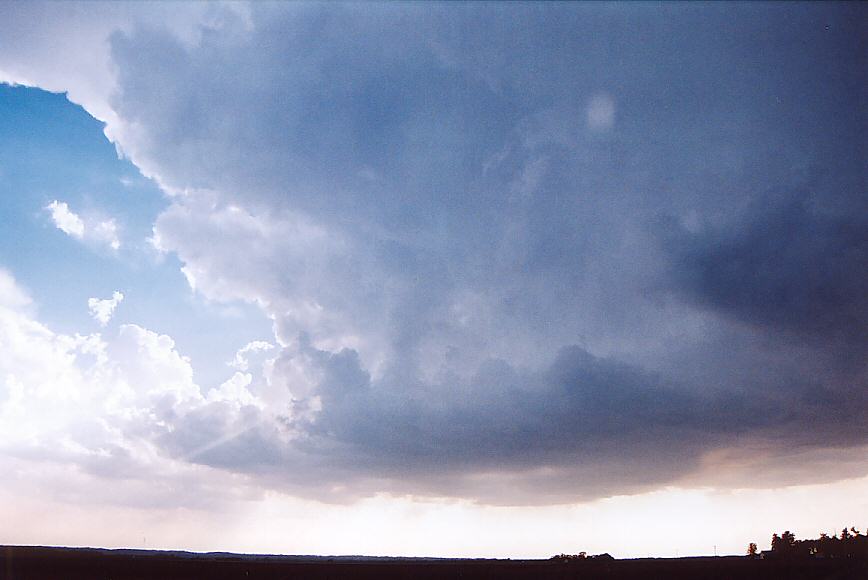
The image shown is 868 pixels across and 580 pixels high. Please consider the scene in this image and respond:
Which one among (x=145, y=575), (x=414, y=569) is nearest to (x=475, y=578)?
(x=414, y=569)

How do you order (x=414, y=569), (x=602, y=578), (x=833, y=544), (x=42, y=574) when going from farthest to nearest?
(x=833, y=544)
(x=414, y=569)
(x=602, y=578)
(x=42, y=574)

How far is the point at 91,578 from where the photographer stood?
76.4 metres

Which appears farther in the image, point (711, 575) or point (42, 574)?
point (711, 575)

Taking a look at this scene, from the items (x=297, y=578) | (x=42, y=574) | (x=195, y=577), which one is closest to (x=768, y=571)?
(x=297, y=578)

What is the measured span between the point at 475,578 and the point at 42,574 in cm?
5661

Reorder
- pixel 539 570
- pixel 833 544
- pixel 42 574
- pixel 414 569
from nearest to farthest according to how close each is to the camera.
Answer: pixel 42 574 → pixel 414 569 → pixel 539 570 → pixel 833 544

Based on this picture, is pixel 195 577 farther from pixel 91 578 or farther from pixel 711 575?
pixel 711 575

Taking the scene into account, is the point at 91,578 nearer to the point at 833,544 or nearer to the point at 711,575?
the point at 711,575

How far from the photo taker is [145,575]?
266 ft

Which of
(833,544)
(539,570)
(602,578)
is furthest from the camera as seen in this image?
(833,544)

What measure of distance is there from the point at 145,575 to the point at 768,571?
316 ft

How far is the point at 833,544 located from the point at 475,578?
587 ft

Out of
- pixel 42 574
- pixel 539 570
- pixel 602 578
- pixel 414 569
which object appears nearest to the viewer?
pixel 42 574

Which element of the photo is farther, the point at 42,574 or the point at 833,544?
the point at 833,544
